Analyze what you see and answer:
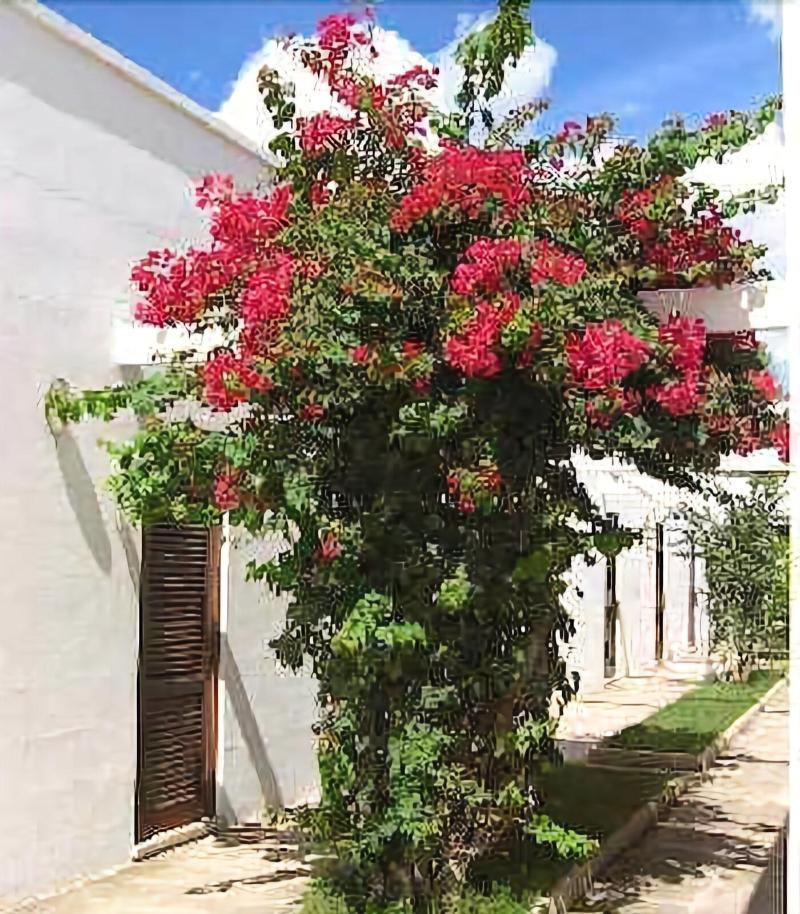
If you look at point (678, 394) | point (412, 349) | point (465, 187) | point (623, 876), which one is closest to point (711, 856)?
point (623, 876)

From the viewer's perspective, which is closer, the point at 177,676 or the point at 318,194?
the point at 318,194

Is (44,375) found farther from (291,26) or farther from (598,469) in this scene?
(598,469)

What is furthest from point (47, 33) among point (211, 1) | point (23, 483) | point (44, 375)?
point (23, 483)

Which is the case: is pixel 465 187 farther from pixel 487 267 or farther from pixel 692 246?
pixel 692 246

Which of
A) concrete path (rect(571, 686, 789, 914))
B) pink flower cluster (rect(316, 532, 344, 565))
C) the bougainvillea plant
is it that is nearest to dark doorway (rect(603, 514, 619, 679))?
concrete path (rect(571, 686, 789, 914))

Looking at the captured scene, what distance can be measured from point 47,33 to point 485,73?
2.38 m

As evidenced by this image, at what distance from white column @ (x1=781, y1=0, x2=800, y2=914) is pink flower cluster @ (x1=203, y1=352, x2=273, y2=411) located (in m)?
2.27

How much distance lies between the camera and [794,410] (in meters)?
4.38

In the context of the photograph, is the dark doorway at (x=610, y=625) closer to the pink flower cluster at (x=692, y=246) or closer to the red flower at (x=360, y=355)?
the pink flower cluster at (x=692, y=246)

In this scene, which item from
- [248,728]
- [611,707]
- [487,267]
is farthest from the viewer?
[611,707]

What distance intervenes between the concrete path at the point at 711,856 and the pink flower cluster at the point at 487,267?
3027mm

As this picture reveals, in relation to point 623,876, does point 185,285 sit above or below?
above

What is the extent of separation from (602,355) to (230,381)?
62.5 inches

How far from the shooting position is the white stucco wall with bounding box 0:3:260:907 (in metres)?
6.65
